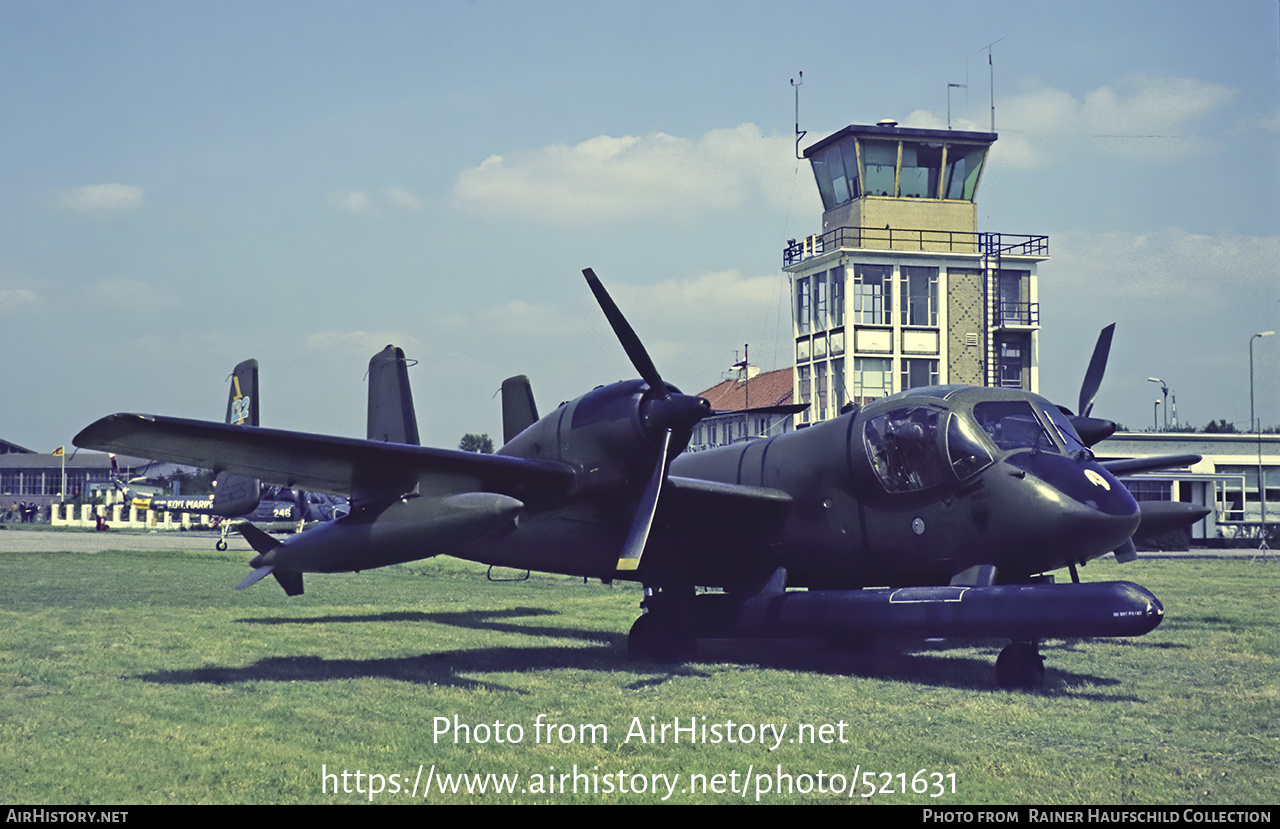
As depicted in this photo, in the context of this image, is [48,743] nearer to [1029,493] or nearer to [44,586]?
[1029,493]

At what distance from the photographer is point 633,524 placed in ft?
42.7

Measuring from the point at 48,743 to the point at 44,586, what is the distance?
20.8 metres

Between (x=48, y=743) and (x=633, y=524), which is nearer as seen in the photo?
(x=48, y=743)

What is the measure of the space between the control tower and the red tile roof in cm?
1102

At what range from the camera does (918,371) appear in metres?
55.5

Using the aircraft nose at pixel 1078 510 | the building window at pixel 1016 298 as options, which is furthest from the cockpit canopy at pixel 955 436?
the building window at pixel 1016 298

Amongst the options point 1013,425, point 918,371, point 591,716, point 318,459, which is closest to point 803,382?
point 918,371

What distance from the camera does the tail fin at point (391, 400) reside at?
19641 millimetres

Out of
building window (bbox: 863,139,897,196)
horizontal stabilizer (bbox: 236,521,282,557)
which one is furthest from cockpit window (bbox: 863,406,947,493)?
building window (bbox: 863,139,897,196)

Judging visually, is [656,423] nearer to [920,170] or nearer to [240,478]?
[240,478]

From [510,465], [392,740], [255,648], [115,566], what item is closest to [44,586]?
[115,566]

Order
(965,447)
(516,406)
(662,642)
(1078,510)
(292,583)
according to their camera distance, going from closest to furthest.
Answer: (1078,510)
(965,447)
(662,642)
(292,583)
(516,406)

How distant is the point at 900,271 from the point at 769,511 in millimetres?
42225
